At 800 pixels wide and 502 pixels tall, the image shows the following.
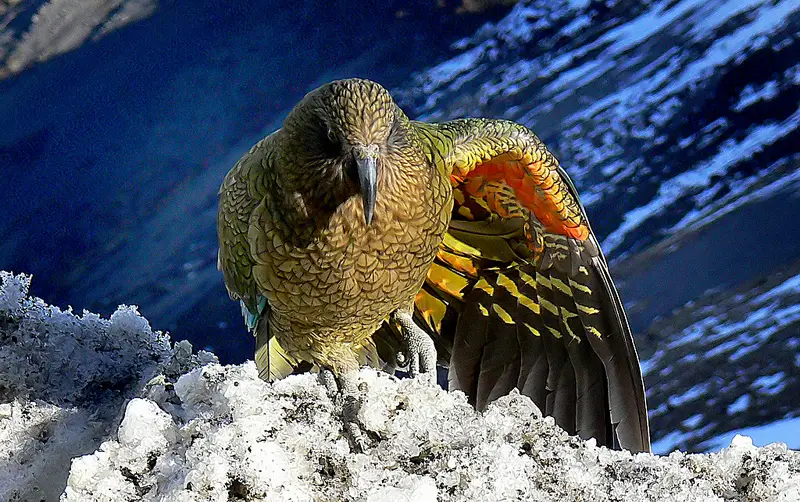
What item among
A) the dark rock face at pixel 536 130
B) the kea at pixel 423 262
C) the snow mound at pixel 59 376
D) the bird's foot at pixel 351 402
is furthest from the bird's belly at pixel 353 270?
the dark rock face at pixel 536 130

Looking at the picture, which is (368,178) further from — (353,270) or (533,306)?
(533,306)

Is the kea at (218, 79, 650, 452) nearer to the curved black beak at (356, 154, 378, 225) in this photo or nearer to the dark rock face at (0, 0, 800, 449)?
the curved black beak at (356, 154, 378, 225)

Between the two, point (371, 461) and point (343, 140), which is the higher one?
point (343, 140)

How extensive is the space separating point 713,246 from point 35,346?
52.2 inches

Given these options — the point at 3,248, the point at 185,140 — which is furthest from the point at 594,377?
the point at 3,248

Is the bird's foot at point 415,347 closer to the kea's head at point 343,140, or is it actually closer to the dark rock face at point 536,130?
the kea's head at point 343,140

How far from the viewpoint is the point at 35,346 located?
1.08 metres

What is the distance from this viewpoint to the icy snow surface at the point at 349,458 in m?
0.62

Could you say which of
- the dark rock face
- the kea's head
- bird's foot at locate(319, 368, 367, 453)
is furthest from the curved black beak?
the dark rock face

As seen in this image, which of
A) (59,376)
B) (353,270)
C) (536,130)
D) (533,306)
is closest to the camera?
(353,270)

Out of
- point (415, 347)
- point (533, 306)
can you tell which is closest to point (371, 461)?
point (415, 347)

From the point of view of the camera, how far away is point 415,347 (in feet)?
3.73

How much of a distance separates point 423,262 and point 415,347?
0.21 meters

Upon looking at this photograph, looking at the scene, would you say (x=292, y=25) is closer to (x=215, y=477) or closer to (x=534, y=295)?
(x=534, y=295)
